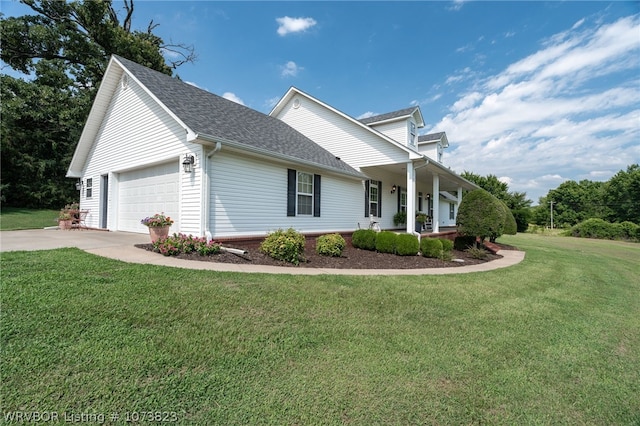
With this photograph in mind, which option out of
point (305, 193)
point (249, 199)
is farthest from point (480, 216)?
point (249, 199)

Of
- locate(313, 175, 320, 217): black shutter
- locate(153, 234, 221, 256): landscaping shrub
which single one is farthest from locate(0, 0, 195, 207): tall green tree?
locate(153, 234, 221, 256): landscaping shrub

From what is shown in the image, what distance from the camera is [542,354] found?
3430 mm

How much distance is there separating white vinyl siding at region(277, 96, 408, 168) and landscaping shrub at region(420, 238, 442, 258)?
145 inches

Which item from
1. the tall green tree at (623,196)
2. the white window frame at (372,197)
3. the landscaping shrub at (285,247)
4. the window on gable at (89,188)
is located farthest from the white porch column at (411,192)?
the tall green tree at (623,196)

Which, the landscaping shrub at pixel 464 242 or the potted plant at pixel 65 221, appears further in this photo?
the landscaping shrub at pixel 464 242

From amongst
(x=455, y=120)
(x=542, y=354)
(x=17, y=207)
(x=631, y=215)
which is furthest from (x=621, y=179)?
(x=17, y=207)

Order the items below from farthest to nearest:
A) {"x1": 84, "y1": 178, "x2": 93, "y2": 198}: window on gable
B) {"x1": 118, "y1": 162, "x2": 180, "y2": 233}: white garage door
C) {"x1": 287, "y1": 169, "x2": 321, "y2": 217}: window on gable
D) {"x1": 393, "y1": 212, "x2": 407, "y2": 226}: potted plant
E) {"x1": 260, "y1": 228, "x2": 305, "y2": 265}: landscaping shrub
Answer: {"x1": 393, "y1": 212, "x2": 407, "y2": 226}: potted plant < {"x1": 84, "y1": 178, "x2": 93, "y2": 198}: window on gable < {"x1": 287, "y1": 169, "x2": 321, "y2": 217}: window on gable < {"x1": 118, "y1": 162, "x2": 180, "y2": 233}: white garage door < {"x1": 260, "y1": 228, "x2": 305, "y2": 265}: landscaping shrub

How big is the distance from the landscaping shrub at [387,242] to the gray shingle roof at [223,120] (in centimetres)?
325

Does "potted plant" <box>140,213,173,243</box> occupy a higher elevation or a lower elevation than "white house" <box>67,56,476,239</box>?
lower

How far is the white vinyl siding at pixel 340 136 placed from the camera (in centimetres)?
1228

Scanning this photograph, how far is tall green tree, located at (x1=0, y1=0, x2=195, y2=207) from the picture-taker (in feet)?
58.2

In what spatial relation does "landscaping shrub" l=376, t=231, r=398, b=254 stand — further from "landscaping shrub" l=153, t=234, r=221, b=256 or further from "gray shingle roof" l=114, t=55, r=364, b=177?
"landscaping shrub" l=153, t=234, r=221, b=256

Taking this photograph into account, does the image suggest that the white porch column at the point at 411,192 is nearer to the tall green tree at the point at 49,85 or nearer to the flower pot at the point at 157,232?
the flower pot at the point at 157,232

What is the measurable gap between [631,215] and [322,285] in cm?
4817
